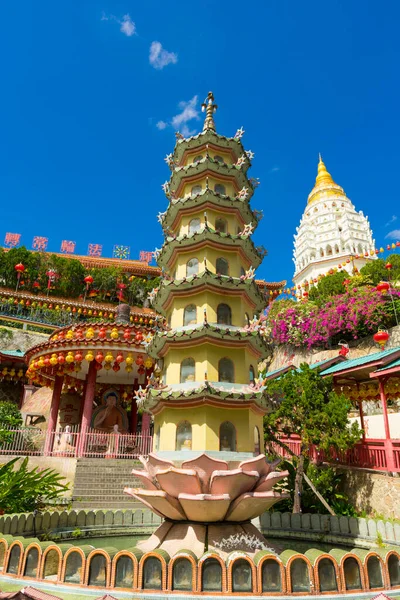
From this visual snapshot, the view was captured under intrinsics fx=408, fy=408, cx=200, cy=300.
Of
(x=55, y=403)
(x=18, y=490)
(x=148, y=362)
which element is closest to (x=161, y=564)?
(x=18, y=490)

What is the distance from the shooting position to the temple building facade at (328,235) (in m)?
67.3

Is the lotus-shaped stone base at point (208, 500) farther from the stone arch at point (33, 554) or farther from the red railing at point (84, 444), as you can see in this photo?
the red railing at point (84, 444)

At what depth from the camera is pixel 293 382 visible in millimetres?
14859

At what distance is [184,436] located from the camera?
413 inches

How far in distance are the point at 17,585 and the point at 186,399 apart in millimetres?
4965

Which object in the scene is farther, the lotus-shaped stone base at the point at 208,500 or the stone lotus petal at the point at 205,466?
the stone lotus petal at the point at 205,466

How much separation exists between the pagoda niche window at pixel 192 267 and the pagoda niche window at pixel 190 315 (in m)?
1.11

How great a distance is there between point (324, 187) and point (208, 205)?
68850 mm

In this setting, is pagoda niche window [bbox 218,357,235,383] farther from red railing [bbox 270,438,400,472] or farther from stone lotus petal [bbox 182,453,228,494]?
red railing [bbox 270,438,400,472]

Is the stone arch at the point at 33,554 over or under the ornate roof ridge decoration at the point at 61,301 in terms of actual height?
under

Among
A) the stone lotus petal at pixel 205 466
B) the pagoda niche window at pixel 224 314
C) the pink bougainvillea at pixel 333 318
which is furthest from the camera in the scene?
the pink bougainvillea at pixel 333 318

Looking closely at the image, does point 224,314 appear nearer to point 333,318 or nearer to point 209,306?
point 209,306

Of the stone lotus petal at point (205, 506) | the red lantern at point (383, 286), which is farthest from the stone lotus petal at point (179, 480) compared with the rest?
the red lantern at point (383, 286)

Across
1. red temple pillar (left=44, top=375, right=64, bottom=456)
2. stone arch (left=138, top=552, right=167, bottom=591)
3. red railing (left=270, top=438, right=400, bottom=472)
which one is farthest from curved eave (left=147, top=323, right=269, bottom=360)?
red temple pillar (left=44, top=375, right=64, bottom=456)
